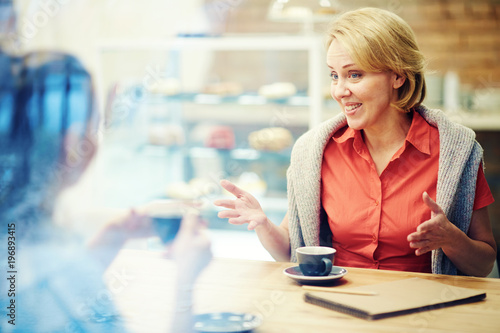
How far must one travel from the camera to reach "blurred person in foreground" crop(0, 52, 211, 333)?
0.80m

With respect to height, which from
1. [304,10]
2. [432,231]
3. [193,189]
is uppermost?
[304,10]

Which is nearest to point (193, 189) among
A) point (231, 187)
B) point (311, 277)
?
point (231, 187)

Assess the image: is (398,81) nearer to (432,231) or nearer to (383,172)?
(383,172)

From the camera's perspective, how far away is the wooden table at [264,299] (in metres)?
0.90

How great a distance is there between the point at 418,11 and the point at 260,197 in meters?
2.05

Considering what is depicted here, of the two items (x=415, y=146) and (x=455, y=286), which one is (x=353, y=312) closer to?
(x=455, y=286)

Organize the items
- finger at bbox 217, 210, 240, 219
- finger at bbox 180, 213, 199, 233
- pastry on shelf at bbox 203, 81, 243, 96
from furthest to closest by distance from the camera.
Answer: pastry on shelf at bbox 203, 81, 243, 96, finger at bbox 217, 210, 240, 219, finger at bbox 180, 213, 199, 233

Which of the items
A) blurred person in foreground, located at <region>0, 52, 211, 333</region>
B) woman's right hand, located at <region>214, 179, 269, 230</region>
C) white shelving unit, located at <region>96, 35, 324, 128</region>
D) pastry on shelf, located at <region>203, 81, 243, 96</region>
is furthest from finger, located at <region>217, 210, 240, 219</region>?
pastry on shelf, located at <region>203, 81, 243, 96</region>

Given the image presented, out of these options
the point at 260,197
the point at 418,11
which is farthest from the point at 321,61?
the point at 418,11

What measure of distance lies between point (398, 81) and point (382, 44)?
14 cm

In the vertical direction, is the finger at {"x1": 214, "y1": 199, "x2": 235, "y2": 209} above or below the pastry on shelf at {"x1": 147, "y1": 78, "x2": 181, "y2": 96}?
below

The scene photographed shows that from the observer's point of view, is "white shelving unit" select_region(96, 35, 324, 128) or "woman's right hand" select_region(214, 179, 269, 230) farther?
"white shelving unit" select_region(96, 35, 324, 128)

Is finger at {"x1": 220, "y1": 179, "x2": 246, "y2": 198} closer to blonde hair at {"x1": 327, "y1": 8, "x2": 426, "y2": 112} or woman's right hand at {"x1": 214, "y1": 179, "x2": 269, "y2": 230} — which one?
woman's right hand at {"x1": 214, "y1": 179, "x2": 269, "y2": 230}

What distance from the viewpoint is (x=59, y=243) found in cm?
91
